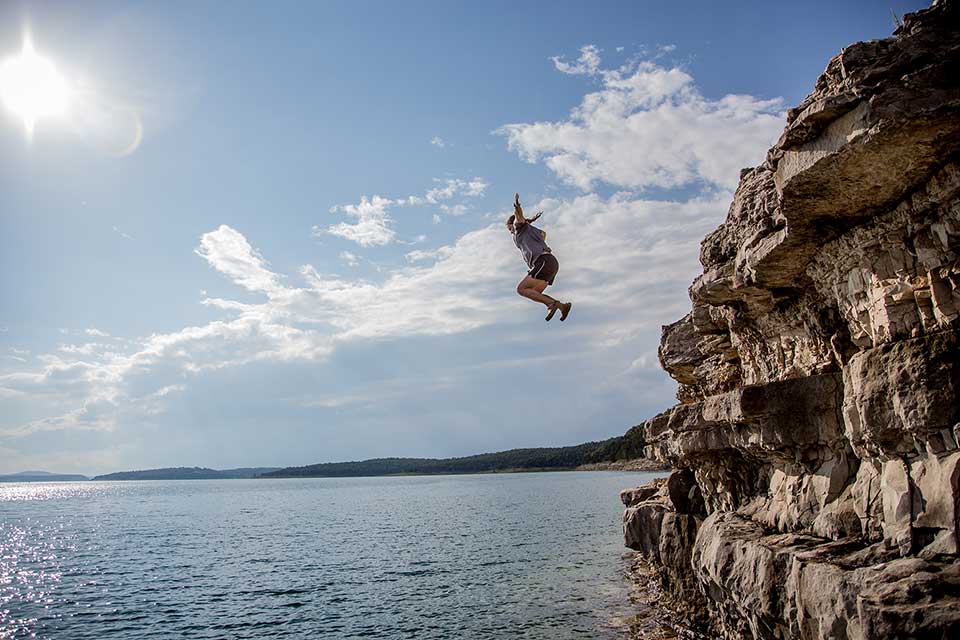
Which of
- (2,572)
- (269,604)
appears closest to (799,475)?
(269,604)

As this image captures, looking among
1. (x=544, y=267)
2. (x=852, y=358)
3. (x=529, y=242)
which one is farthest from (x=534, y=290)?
(x=852, y=358)

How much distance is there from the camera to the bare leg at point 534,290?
1409 cm

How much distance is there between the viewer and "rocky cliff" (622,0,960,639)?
31.2 feet

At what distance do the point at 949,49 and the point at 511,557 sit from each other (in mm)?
37842

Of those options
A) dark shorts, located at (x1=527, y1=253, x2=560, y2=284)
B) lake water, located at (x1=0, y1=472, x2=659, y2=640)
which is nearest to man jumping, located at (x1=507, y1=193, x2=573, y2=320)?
dark shorts, located at (x1=527, y1=253, x2=560, y2=284)

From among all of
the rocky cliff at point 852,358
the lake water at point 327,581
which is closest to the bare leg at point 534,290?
the rocky cliff at point 852,358

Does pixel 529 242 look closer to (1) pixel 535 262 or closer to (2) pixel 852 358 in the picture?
(1) pixel 535 262

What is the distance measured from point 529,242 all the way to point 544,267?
678 millimetres

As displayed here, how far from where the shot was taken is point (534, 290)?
14.3 metres

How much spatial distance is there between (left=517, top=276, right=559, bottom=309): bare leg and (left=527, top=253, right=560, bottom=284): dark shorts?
100 mm

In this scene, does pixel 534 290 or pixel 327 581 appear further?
pixel 327 581

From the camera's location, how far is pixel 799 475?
14.6 meters

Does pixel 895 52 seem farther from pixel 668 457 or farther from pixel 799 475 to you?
pixel 668 457

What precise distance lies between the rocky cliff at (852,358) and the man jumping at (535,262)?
4584 millimetres
